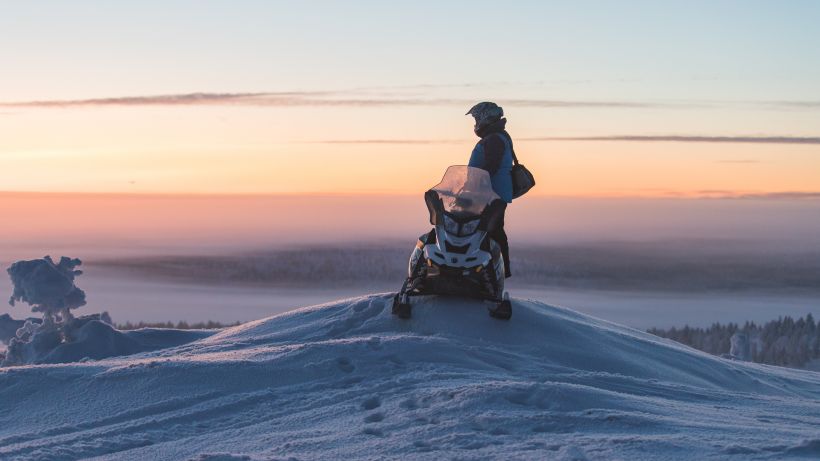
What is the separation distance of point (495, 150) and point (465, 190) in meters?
0.72

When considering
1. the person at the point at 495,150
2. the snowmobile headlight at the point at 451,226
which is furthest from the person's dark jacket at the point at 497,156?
the snowmobile headlight at the point at 451,226

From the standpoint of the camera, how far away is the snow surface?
7043 millimetres

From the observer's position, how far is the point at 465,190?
11.1 meters

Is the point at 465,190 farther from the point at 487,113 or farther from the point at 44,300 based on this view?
the point at 44,300

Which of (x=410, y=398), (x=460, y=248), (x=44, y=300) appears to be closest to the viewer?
(x=410, y=398)

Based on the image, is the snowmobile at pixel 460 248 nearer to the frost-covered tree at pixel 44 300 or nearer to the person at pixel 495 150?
the person at pixel 495 150

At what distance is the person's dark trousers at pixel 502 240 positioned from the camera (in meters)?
11.5

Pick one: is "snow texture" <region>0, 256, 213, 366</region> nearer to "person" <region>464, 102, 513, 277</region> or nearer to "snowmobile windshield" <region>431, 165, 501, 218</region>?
"snowmobile windshield" <region>431, 165, 501, 218</region>

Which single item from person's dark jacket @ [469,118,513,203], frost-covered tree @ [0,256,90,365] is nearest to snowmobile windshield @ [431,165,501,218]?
person's dark jacket @ [469,118,513,203]

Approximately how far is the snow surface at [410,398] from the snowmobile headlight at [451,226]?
104 cm

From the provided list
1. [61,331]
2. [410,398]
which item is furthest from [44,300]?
[410,398]

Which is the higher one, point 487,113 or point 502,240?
point 487,113

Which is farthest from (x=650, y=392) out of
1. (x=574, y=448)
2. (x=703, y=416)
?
(x=574, y=448)

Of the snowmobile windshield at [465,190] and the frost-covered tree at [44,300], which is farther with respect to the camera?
the frost-covered tree at [44,300]
